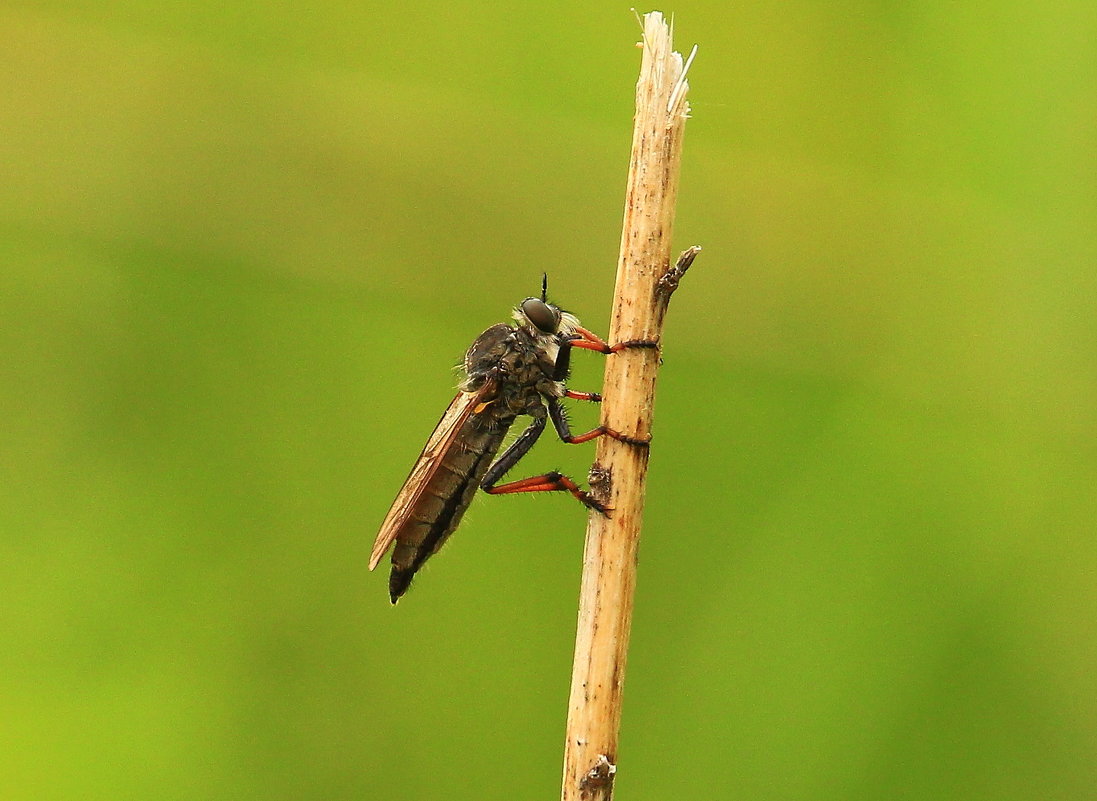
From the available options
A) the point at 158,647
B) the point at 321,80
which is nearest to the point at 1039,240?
the point at 321,80

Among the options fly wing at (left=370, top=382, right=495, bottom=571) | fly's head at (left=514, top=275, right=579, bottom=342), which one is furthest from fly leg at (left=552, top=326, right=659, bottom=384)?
fly wing at (left=370, top=382, right=495, bottom=571)

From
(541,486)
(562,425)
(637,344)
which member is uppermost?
(637,344)

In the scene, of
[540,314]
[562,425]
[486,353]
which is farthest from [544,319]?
[562,425]

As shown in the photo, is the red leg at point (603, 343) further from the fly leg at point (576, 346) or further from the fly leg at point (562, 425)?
the fly leg at point (562, 425)

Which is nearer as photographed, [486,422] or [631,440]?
[631,440]

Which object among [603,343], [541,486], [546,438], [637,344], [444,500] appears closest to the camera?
[637,344]

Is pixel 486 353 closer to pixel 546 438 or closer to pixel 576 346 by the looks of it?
pixel 546 438

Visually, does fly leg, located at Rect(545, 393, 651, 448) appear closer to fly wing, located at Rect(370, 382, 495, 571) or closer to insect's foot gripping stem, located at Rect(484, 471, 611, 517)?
insect's foot gripping stem, located at Rect(484, 471, 611, 517)
